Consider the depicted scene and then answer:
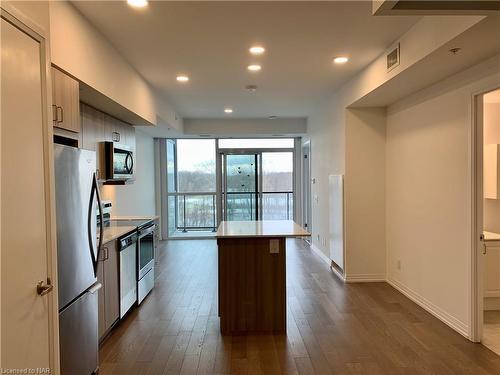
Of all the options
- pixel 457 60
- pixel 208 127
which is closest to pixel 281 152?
pixel 208 127

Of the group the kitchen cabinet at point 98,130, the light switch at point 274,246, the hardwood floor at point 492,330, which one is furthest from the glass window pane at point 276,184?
the hardwood floor at point 492,330

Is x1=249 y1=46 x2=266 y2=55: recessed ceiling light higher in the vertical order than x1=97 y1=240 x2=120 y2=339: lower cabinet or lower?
higher

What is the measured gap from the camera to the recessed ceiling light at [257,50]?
342 centimetres

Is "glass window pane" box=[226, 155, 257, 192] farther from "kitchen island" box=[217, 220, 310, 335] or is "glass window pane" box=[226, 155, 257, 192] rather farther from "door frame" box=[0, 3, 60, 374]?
"door frame" box=[0, 3, 60, 374]

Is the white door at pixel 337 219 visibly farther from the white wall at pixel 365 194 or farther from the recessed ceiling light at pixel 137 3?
the recessed ceiling light at pixel 137 3

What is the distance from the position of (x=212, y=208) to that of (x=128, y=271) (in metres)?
4.86

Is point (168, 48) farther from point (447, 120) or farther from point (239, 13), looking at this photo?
point (447, 120)

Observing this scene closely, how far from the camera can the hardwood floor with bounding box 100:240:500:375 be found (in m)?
2.72

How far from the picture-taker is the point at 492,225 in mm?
4023

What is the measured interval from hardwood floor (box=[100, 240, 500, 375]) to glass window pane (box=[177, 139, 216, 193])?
408 cm

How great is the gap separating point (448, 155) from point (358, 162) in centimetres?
150

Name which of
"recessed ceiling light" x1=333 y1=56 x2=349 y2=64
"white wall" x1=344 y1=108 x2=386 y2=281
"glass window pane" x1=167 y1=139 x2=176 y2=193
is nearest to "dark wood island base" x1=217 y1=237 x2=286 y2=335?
"white wall" x1=344 y1=108 x2=386 y2=281

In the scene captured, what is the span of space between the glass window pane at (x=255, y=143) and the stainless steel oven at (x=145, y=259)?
13.3 feet

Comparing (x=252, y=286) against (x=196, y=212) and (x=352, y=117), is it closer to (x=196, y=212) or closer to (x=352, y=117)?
(x=352, y=117)
